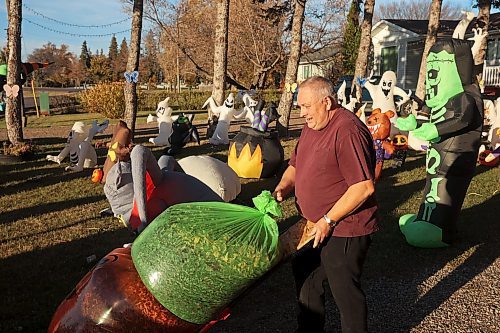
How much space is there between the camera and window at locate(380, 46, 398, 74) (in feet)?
105

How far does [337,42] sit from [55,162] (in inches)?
1020

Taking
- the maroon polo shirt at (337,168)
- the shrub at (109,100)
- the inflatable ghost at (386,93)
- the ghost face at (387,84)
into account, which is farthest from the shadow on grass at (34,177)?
the shrub at (109,100)

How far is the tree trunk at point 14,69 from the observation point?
11.0m

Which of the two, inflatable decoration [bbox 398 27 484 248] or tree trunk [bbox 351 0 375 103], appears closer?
Answer: inflatable decoration [bbox 398 27 484 248]

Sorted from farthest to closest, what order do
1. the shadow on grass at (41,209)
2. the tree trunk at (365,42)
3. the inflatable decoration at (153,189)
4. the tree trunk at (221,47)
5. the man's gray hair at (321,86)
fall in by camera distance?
the tree trunk at (365,42) → the tree trunk at (221,47) → the shadow on grass at (41,209) → the inflatable decoration at (153,189) → the man's gray hair at (321,86)

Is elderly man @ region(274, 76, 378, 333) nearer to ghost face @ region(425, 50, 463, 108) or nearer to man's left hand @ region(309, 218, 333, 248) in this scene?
man's left hand @ region(309, 218, 333, 248)

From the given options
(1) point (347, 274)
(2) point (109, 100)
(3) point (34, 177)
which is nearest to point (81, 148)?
(3) point (34, 177)

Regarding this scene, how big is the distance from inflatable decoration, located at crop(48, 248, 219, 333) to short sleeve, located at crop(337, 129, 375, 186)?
117 centimetres

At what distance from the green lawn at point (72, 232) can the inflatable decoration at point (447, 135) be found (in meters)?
0.30

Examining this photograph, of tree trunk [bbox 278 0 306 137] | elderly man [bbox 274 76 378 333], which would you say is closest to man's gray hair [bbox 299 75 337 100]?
elderly man [bbox 274 76 378 333]

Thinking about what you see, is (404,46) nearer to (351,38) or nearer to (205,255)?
(351,38)

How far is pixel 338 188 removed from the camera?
2859 mm

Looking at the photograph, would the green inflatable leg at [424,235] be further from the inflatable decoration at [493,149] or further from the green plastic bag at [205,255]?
the inflatable decoration at [493,149]

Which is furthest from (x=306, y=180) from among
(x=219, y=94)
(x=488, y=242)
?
(x=219, y=94)
